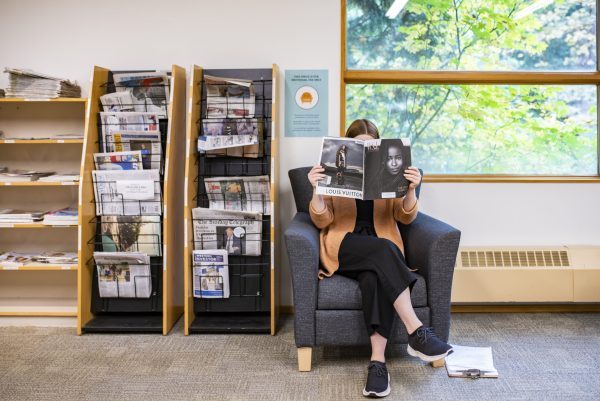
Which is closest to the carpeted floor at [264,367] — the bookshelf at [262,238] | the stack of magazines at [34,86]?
the bookshelf at [262,238]

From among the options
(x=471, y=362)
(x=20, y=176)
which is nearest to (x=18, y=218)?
(x=20, y=176)

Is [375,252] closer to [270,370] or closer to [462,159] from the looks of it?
[270,370]

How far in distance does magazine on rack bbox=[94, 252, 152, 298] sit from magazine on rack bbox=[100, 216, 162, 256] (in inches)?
3.0

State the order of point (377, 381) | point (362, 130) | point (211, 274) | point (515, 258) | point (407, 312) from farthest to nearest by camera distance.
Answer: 1. point (515, 258)
2. point (211, 274)
3. point (362, 130)
4. point (407, 312)
5. point (377, 381)

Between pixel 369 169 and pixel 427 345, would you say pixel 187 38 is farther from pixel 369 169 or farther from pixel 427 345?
pixel 427 345

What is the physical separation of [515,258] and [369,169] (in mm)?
1307

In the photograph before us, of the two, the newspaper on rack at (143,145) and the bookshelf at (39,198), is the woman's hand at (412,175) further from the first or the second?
the bookshelf at (39,198)

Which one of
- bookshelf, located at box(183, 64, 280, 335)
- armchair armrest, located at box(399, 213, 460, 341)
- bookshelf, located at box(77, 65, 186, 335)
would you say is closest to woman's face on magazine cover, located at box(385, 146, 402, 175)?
armchair armrest, located at box(399, 213, 460, 341)

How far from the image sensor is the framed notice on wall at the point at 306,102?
345cm

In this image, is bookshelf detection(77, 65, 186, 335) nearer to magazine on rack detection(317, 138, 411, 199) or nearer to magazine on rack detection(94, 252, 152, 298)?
magazine on rack detection(94, 252, 152, 298)

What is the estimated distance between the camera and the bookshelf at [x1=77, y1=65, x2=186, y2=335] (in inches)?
124

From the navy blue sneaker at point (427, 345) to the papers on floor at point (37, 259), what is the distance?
6.24 feet

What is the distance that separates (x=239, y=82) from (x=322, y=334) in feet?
4.74

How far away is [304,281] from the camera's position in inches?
102
